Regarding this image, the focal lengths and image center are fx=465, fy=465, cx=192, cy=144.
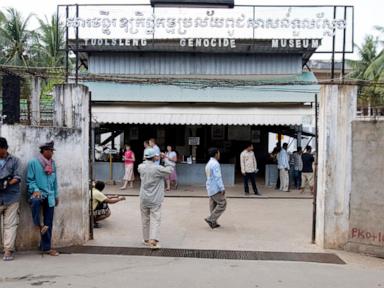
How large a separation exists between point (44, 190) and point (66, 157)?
0.81m

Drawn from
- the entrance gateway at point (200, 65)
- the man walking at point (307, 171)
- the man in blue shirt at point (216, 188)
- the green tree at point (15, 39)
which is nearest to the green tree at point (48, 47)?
the green tree at point (15, 39)

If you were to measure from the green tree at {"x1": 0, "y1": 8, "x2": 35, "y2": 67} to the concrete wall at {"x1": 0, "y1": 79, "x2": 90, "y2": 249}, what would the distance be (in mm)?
21254

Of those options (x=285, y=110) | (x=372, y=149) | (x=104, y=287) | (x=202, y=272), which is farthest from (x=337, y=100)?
(x=285, y=110)

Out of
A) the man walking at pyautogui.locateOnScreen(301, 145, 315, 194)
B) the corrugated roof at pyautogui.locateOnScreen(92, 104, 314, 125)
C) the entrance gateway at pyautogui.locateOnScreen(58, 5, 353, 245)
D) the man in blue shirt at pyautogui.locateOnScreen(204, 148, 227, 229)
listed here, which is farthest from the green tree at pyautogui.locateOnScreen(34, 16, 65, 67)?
the man in blue shirt at pyautogui.locateOnScreen(204, 148, 227, 229)

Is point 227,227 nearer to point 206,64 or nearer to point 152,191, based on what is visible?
point 152,191

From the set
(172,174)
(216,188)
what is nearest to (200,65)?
(172,174)

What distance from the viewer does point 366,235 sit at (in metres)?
7.36

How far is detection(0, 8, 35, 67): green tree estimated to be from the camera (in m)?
28.0

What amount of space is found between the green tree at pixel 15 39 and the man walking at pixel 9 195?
2225 cm

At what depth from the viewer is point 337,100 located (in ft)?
24.8

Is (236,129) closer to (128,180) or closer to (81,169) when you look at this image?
(128,180)

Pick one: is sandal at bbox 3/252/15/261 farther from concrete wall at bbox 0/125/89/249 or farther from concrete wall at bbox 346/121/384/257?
concrete wall at bbox 346/121/384/257

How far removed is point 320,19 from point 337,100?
9.21m

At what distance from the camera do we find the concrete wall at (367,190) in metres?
7.27
